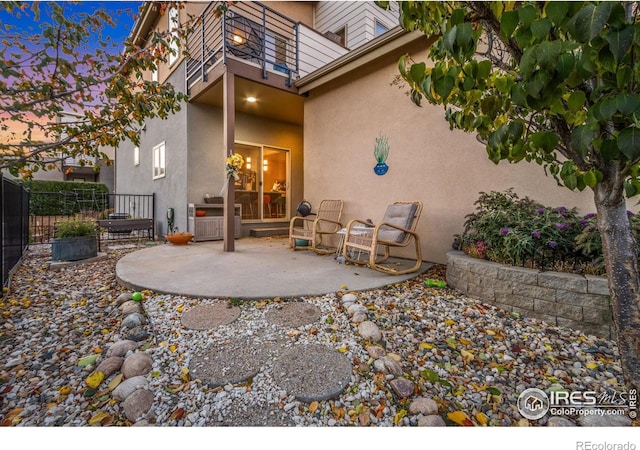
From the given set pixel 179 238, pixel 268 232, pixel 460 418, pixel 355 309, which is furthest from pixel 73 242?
pixel 460 418

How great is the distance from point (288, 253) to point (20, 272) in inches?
139

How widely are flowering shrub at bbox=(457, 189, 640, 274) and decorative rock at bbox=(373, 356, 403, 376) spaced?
1.64m

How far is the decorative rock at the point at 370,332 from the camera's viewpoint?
1.88 meters

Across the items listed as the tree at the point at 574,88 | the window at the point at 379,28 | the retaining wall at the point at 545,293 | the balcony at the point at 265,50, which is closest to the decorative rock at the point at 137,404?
the tree at the point at 574,88

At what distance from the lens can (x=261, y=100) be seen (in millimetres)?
6102

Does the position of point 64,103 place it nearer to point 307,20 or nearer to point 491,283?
point 491,283

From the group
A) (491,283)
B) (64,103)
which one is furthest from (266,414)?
(64,103)

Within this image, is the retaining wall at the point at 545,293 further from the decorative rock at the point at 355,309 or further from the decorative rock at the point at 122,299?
the decorative rock at the point at 122,299

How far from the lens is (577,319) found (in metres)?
2.07

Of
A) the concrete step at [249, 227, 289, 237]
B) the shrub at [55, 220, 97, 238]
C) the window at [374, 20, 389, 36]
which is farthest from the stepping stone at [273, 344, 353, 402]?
the window at [374, 20, 389, 36]

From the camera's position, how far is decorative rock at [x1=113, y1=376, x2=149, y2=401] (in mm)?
1371

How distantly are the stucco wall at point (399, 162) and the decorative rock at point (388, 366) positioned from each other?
2707 millimetres

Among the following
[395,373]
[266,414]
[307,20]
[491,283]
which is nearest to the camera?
[266,414]
